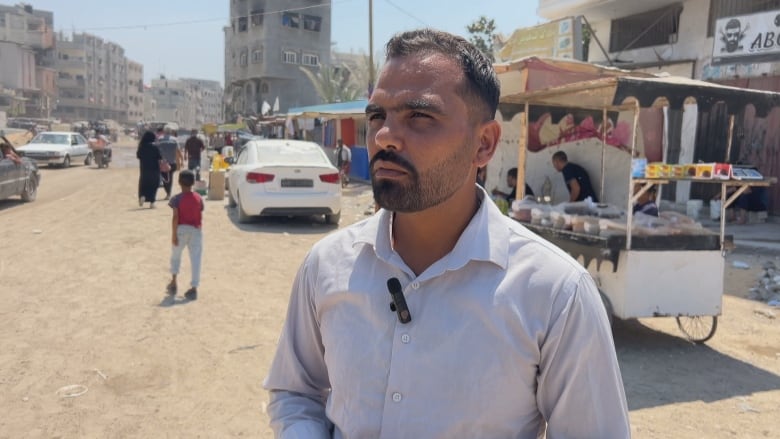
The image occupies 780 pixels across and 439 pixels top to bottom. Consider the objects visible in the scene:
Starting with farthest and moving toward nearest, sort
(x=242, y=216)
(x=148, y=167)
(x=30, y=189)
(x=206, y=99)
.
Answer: (x=206, y=99) < (x=30, y=189) < (x=148, y=167) < (x=242, y=216)

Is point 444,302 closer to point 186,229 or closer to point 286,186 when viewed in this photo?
point 186,229

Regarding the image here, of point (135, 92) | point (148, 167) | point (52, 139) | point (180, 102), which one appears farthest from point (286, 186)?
point (180, 102)

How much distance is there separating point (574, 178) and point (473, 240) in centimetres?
667

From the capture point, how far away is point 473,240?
4.56 ft

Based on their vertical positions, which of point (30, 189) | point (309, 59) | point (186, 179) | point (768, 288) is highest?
point (309, 59)

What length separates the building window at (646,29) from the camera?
15.1 m

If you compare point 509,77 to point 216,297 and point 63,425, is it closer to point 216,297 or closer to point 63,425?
point 216,297

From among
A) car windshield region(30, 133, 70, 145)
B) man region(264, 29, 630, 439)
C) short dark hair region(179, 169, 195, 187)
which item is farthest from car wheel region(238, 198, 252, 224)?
car windshield region(30, 133, 70, 145)

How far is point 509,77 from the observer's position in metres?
10.5

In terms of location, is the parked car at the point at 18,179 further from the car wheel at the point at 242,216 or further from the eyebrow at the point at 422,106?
the eyebrow at the point at 422,106

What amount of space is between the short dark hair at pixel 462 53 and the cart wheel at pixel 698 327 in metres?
4.94

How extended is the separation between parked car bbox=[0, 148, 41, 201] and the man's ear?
13.5 meters

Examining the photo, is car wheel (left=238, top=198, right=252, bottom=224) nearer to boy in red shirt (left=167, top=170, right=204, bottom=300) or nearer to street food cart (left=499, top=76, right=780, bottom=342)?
boy in red shirt (left=167, top=170, right=204, bottom=300)

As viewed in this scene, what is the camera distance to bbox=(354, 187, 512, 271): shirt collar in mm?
1364
